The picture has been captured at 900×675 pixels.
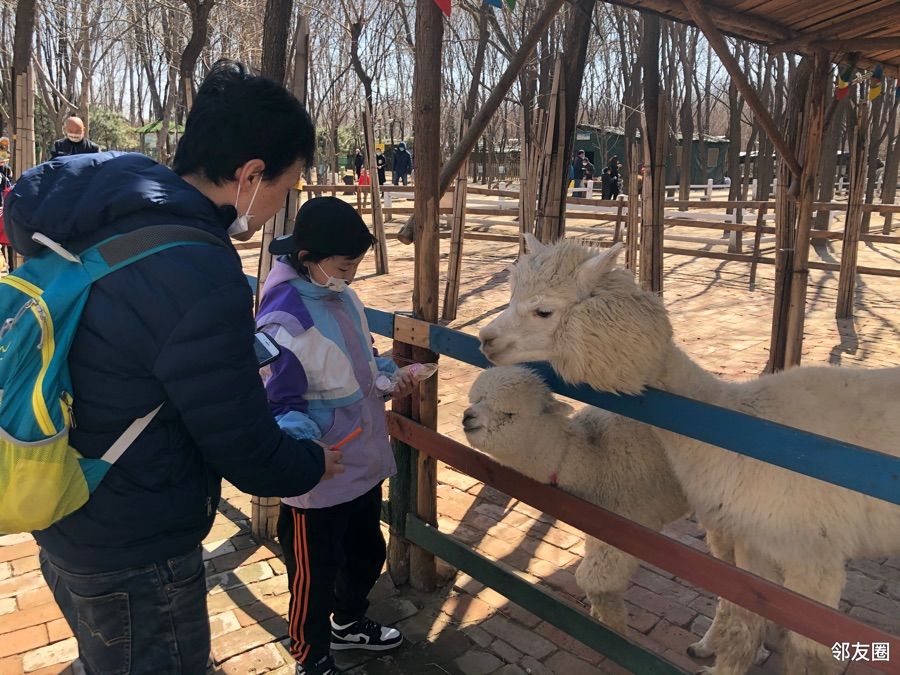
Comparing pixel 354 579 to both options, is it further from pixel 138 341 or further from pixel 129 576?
pixel 138 341

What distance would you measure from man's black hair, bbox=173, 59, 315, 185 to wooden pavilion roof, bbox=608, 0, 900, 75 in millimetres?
3220

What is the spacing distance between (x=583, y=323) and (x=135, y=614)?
152cm

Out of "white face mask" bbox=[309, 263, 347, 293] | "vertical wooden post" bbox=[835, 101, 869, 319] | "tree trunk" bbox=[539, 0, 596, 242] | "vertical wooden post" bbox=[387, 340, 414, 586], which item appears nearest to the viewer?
"white face mask" bbox=[309, 263, 347, 293]

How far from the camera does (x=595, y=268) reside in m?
2.30

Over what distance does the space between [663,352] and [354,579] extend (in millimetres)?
1496

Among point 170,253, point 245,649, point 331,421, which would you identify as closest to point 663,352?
point 331,421

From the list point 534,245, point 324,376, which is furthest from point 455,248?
point 324,376

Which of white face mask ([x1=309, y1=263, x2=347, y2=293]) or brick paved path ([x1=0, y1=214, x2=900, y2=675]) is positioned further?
brick paved path ([x1=0, y1=214, x2=900, y2=675])

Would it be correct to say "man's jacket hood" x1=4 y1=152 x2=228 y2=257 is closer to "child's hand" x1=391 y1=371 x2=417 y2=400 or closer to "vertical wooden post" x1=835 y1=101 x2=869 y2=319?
"child's hand" x1=391 y1=371 x2=417 y2=400

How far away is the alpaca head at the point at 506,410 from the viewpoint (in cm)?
260

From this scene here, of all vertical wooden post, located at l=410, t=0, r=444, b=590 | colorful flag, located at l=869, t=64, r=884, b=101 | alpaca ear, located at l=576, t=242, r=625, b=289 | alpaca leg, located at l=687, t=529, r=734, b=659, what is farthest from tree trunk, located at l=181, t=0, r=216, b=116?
alpaca leg, located at l=687, t=529, r=734, b=659

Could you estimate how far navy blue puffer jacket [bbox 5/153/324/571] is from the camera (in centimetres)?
130

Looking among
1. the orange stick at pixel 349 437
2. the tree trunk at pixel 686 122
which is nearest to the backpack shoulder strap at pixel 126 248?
the orange stick at pixel 349 437

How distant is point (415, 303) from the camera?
122 inches
